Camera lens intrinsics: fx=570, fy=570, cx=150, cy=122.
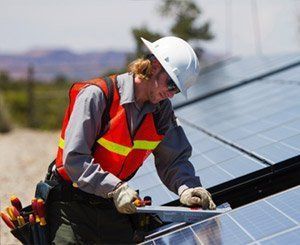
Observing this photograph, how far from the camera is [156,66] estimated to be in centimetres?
375

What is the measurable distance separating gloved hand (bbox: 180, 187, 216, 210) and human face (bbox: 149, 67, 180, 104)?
2.22 ft

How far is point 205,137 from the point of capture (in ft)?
21.3

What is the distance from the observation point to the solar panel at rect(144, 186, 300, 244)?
3.10 m

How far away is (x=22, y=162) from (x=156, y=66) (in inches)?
424

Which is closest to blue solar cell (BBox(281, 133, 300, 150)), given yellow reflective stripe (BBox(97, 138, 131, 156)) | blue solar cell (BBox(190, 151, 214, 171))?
blue solar cell (BBox(190, 151, 214, 171))

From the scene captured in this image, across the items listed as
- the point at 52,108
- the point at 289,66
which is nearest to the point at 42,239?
the point at 289,66

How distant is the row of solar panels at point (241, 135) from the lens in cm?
460

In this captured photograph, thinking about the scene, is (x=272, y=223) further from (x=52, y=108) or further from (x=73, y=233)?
(x=52, y=108)

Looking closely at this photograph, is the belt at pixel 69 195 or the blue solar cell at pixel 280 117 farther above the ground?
the belt at pixel 69 195

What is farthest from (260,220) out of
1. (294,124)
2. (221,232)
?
(294,124)

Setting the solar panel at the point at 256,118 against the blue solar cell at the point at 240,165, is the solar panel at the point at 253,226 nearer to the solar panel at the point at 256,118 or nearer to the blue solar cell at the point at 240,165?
the blue solar cell at the point at 240,165

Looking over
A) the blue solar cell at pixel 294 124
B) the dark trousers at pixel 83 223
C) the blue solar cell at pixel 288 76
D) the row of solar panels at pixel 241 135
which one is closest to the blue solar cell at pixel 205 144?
the row of solar panels at pixel 241 135

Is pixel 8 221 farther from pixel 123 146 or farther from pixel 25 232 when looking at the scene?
pixel 123 146

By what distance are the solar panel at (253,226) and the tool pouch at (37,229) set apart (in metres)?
0.80
